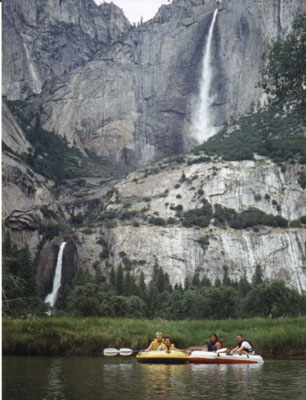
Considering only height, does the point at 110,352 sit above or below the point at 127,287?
below

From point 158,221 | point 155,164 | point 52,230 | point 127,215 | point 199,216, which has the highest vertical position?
point 155,164

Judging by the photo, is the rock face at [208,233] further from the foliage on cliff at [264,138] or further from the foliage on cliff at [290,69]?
the foliage on cliff at [290,69]

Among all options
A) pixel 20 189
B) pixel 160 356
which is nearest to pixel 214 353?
pixel 160 356

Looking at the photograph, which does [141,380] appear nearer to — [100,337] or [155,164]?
[100,337]

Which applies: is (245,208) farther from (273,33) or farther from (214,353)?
(214,353)

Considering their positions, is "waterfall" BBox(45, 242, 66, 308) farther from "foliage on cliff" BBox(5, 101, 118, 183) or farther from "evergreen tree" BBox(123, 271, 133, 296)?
"foliage on cliff" BBox(5, 101, 118, 183)

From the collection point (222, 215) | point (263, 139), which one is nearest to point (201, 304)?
point (222, 215)

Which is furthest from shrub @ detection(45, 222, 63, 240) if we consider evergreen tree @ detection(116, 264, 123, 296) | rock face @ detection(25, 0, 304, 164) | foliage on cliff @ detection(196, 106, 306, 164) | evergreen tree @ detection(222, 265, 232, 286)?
rock face @ detection(25, 0, 304, 164)

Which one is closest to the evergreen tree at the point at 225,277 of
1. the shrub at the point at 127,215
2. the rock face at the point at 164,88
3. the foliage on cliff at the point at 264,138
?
the shrub at the point at 127,215

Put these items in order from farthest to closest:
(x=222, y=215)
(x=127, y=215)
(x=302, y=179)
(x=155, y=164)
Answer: (x=155, y=164), (x=302, y=179), (x=127, y=215), (x=222, y=215)
